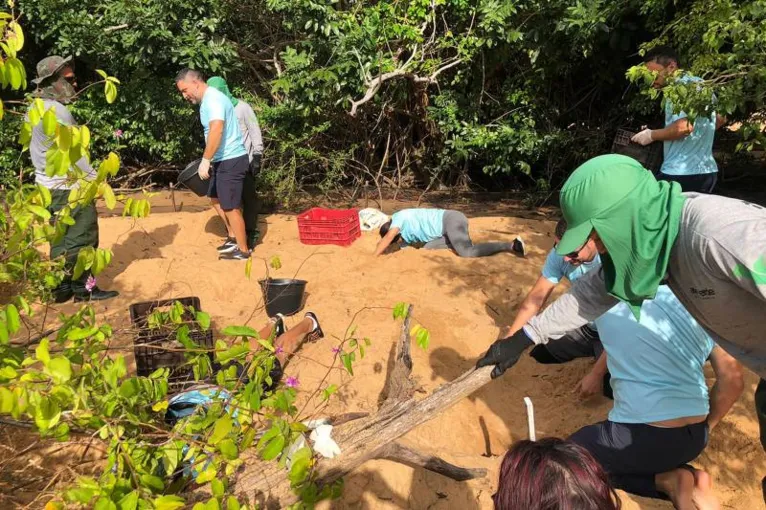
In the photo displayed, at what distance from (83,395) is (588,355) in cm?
295

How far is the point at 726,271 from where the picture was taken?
4.75ft

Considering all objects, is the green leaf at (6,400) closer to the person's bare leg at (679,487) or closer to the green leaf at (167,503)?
the green leaf at (167,503)

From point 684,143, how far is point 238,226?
4005mm

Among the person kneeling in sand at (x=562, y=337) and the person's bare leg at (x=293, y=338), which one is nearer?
the person kneeling in sand at (x=562, y=337)

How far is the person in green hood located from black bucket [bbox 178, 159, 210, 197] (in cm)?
454

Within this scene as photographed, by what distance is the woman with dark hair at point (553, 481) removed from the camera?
4.07ft

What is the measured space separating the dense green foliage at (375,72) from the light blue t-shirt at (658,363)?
15.6 feet

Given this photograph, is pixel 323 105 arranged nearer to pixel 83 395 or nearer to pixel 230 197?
pixel 230 197

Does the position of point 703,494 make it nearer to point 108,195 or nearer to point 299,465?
point 299,465

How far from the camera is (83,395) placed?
1.23 meters

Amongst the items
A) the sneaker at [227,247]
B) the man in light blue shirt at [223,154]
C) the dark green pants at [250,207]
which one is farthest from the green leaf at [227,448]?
the dark green pants at [250,207]

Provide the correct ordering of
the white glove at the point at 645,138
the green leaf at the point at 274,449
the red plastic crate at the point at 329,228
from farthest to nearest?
the red plastic crate at the point at 329,228 < the white glove at the point at 645,138 < the green leaf at the point at 274,449

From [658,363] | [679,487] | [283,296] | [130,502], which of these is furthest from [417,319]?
[130,502]

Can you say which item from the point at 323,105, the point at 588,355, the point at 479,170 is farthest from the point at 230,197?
the point at 479,170
